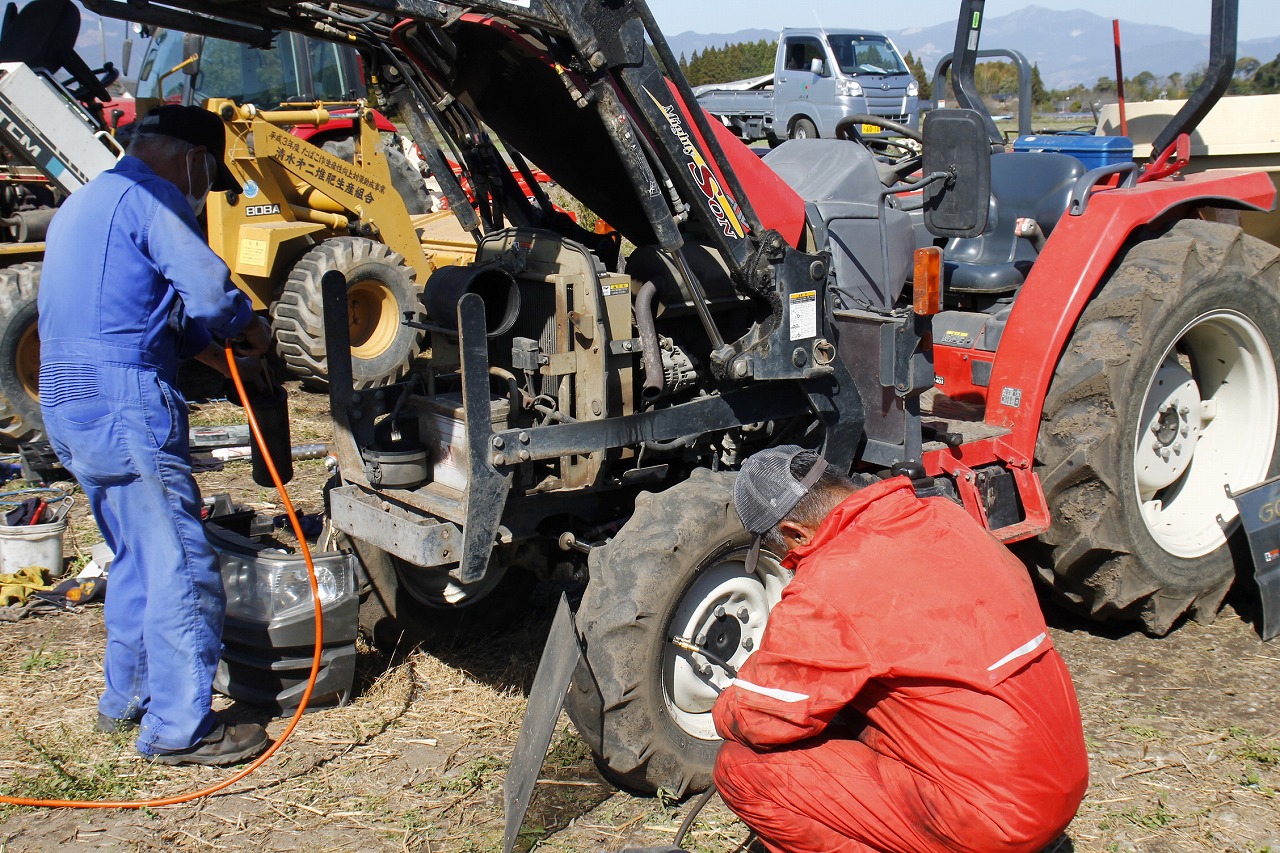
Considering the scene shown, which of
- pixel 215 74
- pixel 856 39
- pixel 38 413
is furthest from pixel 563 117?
pixel 856 39

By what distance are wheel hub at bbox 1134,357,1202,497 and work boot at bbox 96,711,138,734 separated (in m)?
3.89

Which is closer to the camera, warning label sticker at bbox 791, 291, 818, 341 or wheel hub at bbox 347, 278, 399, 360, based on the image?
warning label sticker at bbox 791, 291, 818, 341

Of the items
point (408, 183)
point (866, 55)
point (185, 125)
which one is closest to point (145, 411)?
point (185, 125)

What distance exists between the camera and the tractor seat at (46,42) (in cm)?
754

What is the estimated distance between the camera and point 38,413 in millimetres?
6969

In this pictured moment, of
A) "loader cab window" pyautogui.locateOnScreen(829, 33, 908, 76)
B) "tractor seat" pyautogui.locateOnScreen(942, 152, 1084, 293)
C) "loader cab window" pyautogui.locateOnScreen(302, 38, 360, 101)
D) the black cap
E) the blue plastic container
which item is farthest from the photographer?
"loader cab window" pyautogui.locateOnScreen(829, 33, 908, 76)

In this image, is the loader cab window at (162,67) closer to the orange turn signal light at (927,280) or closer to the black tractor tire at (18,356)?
the black tractor tire at (18,356)

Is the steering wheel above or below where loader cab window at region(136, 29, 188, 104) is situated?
below

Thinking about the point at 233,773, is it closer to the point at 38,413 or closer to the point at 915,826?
the point at 915,826

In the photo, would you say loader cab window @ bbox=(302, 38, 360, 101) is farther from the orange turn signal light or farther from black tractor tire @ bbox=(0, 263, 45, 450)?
the orange turn signal light

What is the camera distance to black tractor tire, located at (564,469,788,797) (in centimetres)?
331

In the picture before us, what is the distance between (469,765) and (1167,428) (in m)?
3.09

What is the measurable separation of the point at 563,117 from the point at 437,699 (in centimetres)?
211

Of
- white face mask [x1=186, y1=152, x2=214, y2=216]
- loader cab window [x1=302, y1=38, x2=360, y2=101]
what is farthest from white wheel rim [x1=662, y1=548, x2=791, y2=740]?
loader cab window [x1=302, y1=38, x2=360, y2=101]
